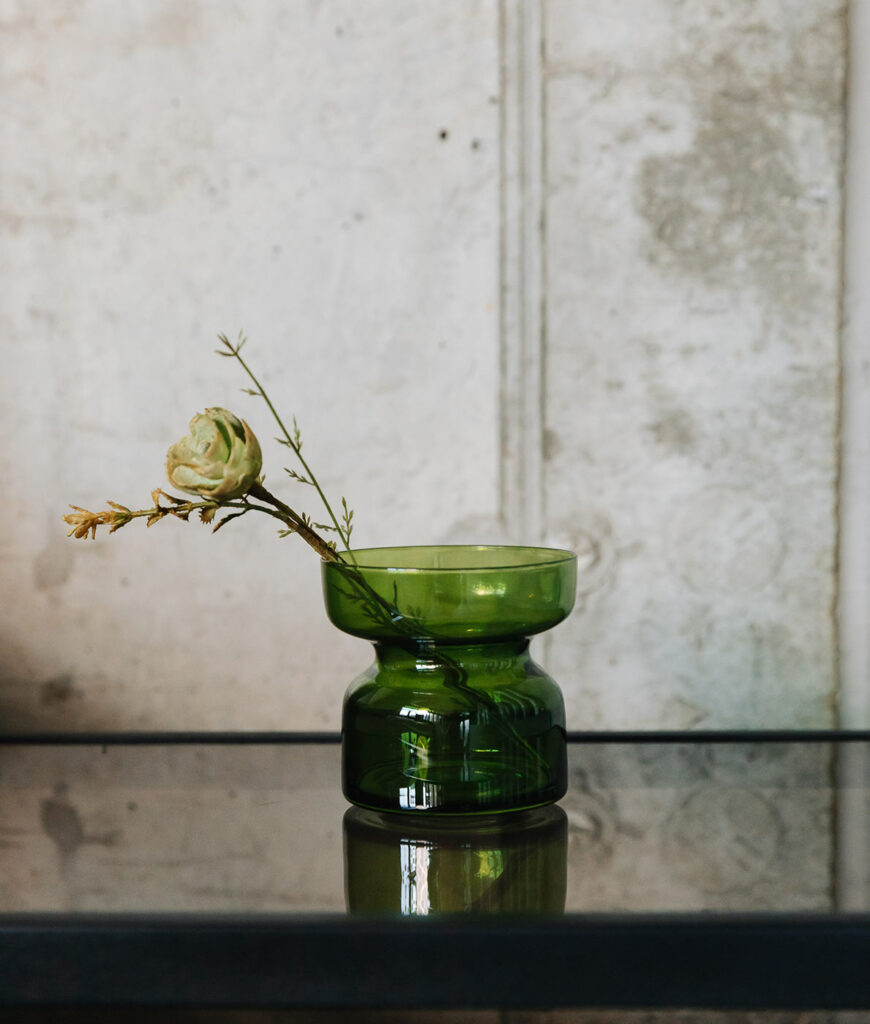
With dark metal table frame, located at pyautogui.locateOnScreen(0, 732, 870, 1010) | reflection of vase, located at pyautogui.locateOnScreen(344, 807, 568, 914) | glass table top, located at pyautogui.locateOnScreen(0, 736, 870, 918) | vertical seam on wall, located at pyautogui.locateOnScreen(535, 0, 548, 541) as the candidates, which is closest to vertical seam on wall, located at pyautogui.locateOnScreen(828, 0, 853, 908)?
glass table top, located at pyautogui.locateOnScreen(0, 736, 870, 918)

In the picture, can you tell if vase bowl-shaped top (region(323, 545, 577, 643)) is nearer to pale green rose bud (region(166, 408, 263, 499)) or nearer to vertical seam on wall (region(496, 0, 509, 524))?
pale green rose bud (region(166, 408, 263, 499))

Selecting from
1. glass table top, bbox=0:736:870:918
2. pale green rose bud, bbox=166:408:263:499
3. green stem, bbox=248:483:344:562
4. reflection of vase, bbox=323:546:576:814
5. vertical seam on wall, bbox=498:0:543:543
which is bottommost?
glass table top, bbox=0:736:870:918

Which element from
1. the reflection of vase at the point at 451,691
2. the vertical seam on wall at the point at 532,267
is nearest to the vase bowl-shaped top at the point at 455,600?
the reflection of vase at the point at 451,691

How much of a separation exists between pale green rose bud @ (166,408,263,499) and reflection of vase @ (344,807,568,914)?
0.89 ft

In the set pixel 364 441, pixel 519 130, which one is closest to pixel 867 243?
pixel 519 130

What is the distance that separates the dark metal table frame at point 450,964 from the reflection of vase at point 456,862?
41mm

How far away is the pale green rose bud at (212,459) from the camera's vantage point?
2.26ft

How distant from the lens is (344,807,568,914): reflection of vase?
0.62 meters

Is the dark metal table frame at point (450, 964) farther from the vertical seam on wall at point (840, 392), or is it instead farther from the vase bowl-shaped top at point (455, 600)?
the vertical seam on wall at point (840, 392)

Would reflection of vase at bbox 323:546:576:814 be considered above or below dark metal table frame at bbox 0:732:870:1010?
above

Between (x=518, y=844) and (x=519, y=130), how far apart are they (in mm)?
864

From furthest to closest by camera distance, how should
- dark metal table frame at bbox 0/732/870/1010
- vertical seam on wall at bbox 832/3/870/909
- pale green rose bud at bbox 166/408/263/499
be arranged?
vertical seam on wall at bbox 832/3/870/909 < pale green rose bud at bbox 166/408/263/499 < dark metal table frame at bbox 0/732/870/1010

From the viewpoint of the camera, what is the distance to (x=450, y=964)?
0.57m

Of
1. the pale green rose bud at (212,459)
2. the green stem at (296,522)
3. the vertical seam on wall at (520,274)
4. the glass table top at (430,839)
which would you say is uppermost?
the vertical seam on wall at (520,274)
